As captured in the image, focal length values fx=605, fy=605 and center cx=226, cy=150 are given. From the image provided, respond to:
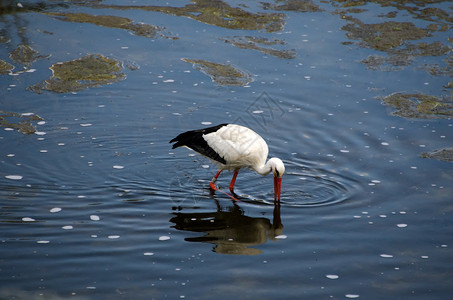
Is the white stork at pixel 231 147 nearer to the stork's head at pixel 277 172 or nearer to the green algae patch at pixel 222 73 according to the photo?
the stork's head at pixel 277 172

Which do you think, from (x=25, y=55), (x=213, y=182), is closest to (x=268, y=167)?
(x=213, y=182)

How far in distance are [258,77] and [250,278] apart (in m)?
7.23

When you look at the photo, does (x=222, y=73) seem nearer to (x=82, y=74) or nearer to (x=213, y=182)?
(x=82, y=74)

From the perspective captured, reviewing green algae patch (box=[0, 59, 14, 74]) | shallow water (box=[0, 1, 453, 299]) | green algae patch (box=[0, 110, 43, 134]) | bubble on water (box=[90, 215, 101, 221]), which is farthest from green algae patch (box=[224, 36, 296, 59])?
bubble on water (box=[90, 215, 101, 221])

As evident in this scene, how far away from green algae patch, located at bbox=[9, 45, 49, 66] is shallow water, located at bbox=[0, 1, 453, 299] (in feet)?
0.15

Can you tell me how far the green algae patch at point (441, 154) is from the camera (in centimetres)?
1031

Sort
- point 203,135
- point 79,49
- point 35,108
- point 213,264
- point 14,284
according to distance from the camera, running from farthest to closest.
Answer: point 79,49
point 35,108
point 203,135
point 213,264
point 14,284

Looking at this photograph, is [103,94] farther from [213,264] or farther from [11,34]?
[213,264]

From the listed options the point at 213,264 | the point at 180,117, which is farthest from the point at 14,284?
the point at 180,117

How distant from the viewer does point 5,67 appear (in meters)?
13.2

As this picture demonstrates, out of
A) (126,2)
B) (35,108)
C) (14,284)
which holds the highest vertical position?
(126,2)

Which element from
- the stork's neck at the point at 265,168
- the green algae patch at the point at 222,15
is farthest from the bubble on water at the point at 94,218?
the green algae patch at the point at 222,15

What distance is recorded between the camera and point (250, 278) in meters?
7.01

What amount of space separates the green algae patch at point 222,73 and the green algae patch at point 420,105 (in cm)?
304
